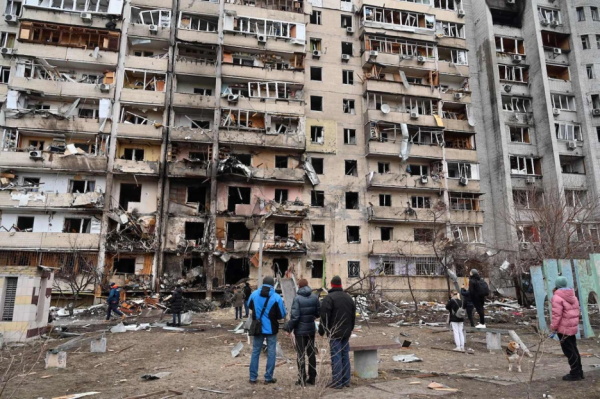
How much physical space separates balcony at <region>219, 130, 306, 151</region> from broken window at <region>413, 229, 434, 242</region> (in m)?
11.8

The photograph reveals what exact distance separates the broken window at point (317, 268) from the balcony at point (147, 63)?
1873 centimetres

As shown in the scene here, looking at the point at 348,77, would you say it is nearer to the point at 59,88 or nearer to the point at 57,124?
the point at 59,88

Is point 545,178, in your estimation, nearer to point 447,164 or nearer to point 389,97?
point 447,164

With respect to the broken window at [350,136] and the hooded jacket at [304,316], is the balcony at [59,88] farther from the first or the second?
the hooded jacket at [304,316]

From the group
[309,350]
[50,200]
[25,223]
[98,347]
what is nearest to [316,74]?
[50,200]

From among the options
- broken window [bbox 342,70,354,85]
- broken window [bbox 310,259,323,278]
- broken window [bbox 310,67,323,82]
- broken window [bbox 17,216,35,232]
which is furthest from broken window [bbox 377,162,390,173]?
broken window [bbox 17,216,35,232]

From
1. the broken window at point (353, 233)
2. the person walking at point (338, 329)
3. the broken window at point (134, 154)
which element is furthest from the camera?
the broken window at point (353, 233)

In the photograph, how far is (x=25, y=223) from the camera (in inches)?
1109

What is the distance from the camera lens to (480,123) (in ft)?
128

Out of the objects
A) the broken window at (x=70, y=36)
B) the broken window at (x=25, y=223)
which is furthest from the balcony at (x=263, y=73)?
the broken window at (x=25, y=223)

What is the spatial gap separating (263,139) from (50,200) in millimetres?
15275

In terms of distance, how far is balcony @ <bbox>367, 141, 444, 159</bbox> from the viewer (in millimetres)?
33688

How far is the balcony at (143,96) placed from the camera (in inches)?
1178

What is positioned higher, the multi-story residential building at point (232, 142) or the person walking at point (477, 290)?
the multi-story residential building at point (232, 142)
